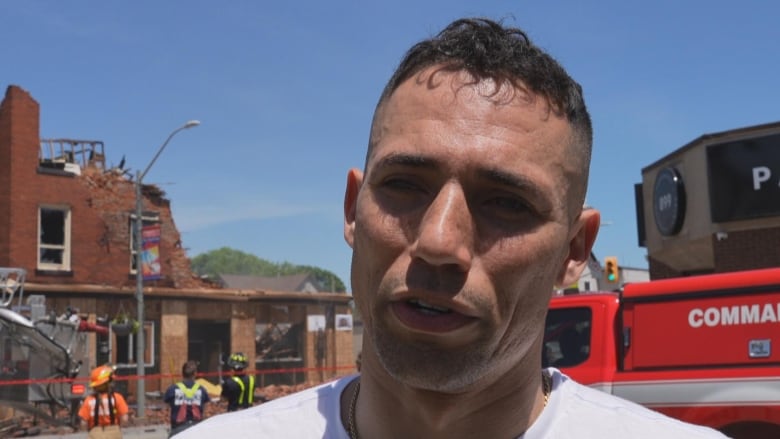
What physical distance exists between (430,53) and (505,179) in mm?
316

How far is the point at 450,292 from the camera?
1391 millimetres

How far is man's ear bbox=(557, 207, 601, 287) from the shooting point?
5.57ft

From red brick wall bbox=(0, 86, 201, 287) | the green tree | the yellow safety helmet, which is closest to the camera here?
the yellow safety helmet

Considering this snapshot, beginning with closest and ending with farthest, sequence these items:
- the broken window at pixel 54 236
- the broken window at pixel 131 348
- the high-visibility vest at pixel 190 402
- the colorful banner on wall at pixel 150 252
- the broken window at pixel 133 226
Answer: the high-visibility vest at pixel 190 402 → the colorful banner on wall at pixel 150 252 → the broken window at pixel 54 236 → the broken window at pixel 131 348 → the broken window at pixel 133 226

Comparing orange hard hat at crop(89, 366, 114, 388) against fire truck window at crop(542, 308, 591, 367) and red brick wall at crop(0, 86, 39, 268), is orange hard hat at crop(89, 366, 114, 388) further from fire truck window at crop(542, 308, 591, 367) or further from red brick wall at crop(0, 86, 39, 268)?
red brick wall at crop(0, 86, 39, 268)

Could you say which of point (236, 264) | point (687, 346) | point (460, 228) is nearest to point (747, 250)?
point (687, 346)

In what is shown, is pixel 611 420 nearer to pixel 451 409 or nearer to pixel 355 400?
pixel 451 409

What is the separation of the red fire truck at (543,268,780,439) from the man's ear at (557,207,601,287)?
22.2ft

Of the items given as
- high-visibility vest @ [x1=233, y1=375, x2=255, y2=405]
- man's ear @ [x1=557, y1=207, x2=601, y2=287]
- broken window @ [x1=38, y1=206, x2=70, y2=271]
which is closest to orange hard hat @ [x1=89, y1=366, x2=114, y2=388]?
high-visibility vest @ [x1=233, y1=375, x2=255, y2=405]

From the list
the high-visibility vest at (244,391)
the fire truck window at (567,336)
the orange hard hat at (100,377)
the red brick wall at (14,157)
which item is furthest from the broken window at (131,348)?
the fire truck window at (567,336)

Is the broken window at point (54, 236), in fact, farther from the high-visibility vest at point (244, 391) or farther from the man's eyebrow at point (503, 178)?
the man's eyebrow at point (503, 178)

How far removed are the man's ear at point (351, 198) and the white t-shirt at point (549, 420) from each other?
1.16ft

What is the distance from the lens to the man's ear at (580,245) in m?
1.70

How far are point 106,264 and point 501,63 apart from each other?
→ 31.8 meters
